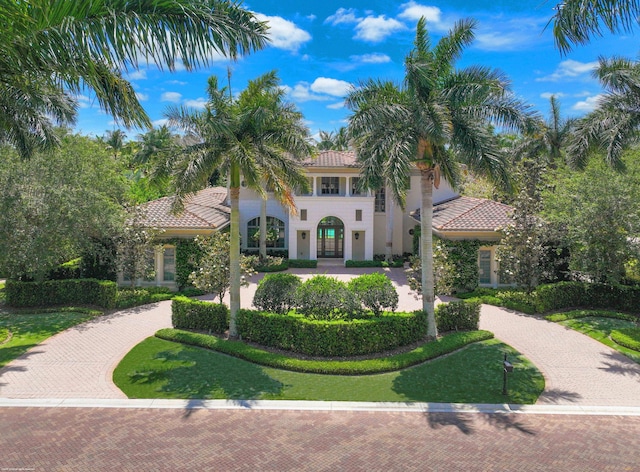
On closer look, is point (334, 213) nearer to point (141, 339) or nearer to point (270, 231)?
point (270, 231)

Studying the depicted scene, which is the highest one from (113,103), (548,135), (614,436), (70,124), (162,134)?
(162,134)

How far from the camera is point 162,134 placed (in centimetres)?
4656

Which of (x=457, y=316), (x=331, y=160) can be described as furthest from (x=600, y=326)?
(x=331, y=160)

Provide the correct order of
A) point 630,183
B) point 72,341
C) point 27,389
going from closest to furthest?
point 27,389 < point 72,341 < point 630,183

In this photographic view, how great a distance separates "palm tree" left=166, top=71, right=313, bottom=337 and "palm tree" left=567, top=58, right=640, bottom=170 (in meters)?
10.3

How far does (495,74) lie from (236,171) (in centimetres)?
828

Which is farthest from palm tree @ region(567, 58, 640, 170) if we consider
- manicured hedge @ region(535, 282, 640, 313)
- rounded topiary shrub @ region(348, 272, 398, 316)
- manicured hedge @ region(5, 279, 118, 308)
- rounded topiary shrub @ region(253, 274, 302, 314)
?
manicured hedge @ region(5, 279, 118, 308)

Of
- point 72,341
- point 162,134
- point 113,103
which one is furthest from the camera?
point 162,134

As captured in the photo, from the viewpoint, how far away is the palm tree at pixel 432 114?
13.0 meters

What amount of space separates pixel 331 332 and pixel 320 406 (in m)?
3.13

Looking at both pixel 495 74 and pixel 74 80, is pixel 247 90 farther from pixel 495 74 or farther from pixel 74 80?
pixel 495 74

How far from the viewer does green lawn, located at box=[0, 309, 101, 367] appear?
14.3m

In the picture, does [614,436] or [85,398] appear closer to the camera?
[614,436]

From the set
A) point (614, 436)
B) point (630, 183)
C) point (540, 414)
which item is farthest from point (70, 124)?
point (630, 183)
